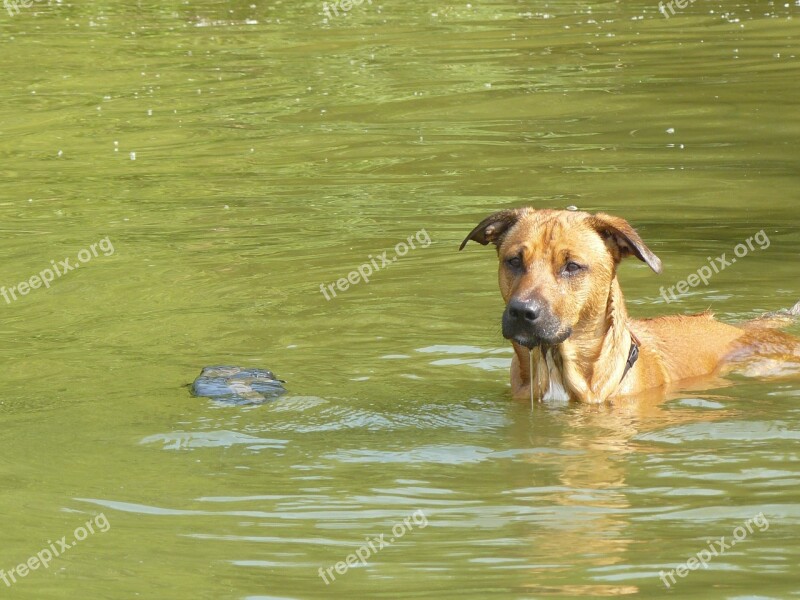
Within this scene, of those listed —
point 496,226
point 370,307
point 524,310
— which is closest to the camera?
point 524,310

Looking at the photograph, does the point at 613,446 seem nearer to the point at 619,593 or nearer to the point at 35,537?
the point at 619,593

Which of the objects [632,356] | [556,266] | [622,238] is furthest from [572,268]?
[632,356]

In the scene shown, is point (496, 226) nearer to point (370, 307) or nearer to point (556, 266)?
point (556, 266)

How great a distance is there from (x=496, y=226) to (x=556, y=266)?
630mm

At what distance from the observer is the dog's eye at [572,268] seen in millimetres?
7875

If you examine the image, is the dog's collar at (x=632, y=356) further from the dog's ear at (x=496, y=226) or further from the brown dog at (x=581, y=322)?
the dog's ear at (x=496, y=226)

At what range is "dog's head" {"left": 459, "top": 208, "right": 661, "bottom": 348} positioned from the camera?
7.60 metres

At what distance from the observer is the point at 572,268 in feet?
25.9

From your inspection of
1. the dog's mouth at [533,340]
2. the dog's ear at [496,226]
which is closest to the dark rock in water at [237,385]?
the dog's ear at [496,226]

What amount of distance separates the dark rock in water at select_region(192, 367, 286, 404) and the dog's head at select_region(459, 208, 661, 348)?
1527mm

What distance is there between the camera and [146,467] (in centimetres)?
721

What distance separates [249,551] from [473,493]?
4.09 ft

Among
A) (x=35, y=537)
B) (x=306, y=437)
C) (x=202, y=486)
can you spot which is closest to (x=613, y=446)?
(x=306, y=437)

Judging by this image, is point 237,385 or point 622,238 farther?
point 237,385
